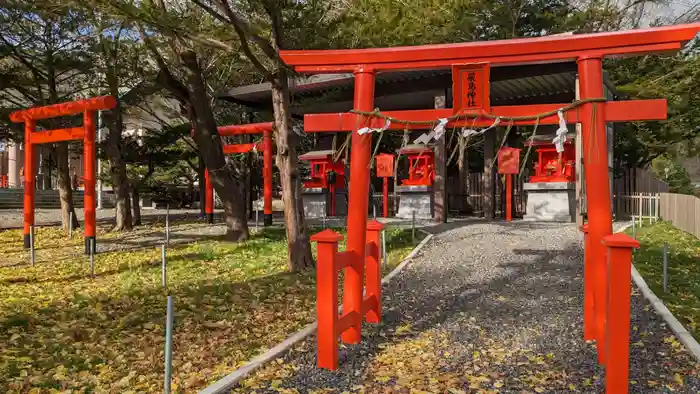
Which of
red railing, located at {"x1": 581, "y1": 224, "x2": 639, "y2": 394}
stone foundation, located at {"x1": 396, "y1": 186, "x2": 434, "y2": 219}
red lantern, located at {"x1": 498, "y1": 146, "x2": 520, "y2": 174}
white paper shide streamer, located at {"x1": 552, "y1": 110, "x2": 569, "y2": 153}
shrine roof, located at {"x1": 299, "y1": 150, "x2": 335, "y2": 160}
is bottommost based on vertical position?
red railing, located at {"x1": 581, "y1": 224, "x2": 639, "y2": 394}

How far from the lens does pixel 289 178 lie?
8.70m

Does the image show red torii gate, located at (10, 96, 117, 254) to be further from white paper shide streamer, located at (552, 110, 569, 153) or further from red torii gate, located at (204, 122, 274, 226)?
white paper shide streamer, located at (552, 110, 569, 153)

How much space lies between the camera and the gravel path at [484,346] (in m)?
4.30

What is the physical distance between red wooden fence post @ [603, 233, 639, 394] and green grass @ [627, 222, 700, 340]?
79.2 inches

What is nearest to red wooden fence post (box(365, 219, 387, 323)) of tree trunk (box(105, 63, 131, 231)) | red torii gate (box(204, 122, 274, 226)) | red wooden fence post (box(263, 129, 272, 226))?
red torii gate (box(204, 122, 274, 226))

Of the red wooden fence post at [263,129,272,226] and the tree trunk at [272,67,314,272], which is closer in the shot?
the tree trunk at [272,67,314,272]

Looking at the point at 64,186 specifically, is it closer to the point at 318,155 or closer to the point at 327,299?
the point at 318,155

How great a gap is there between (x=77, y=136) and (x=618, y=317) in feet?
37.3

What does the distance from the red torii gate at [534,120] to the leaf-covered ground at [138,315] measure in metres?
1.16

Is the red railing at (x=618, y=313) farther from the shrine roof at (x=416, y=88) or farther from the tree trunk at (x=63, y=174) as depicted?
the tree trunk at (x=63, y=174)

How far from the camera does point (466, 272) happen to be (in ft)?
27.8

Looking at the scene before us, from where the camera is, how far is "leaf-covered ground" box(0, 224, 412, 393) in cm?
463

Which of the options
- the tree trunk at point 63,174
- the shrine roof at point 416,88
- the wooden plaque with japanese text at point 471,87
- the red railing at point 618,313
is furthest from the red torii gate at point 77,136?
the red railing at point 618,313

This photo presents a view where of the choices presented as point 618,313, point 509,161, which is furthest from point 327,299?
point 509,161
